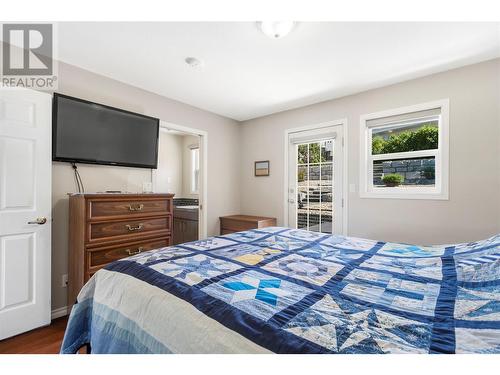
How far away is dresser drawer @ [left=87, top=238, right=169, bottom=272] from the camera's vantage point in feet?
6.76

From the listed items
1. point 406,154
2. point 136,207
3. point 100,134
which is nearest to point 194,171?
point 100,134

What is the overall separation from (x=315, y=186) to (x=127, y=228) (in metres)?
2.51

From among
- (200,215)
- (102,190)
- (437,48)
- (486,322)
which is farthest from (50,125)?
(437,48)

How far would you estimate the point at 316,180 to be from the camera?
136 inches

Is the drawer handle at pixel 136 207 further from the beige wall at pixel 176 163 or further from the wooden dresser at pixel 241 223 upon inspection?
the beige wall at pixel 176 163

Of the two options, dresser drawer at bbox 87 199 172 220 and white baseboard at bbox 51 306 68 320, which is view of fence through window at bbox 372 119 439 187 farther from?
white baseboard at bbox 51 306 68 320

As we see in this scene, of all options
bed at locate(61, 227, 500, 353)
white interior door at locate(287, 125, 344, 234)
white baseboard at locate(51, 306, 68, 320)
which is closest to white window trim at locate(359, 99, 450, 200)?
white interior door at locate(287, 125, 344, 234)

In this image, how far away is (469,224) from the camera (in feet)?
7.57

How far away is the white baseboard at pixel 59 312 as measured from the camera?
86.9 inches

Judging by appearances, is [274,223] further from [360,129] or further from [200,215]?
[360,129]

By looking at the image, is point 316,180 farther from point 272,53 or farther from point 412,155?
point 272,53

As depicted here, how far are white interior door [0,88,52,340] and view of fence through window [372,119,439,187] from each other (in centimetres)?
353
